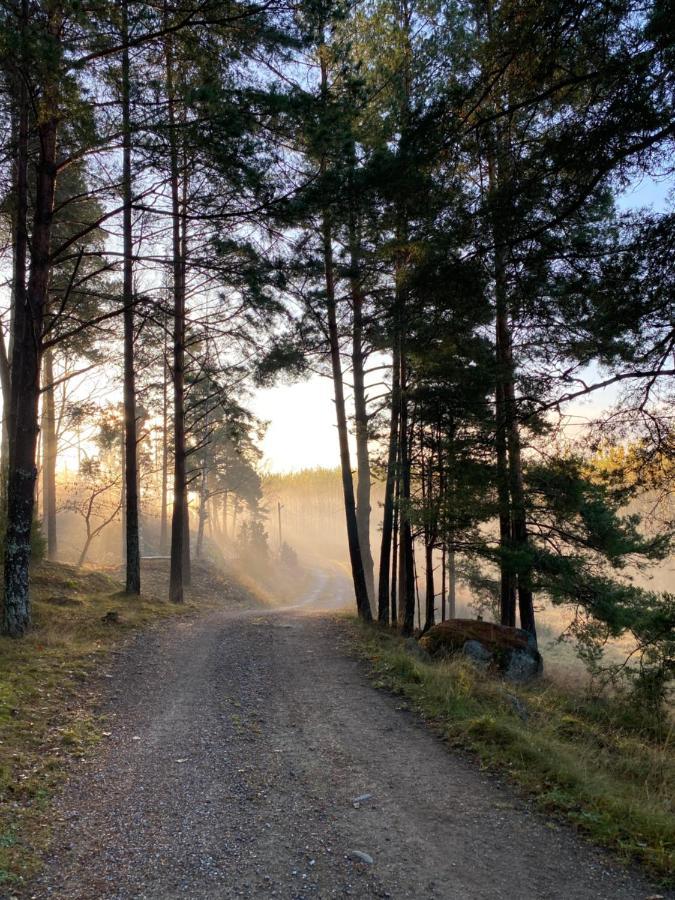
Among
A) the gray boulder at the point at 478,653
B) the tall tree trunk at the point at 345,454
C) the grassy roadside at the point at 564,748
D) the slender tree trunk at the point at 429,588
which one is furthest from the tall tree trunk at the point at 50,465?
the gray boulder at the point at 478,653

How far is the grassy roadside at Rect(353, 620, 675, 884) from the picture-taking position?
358 cm

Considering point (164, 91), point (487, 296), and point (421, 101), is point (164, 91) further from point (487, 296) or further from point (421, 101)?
point (487, 296)

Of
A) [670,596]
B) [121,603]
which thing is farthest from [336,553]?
[670,596]

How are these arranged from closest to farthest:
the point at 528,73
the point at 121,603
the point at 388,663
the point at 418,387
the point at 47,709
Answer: the point at 528,73 → the point at 47,709 → the point at 388,663 → the point at 418,387 → the point at 121,603

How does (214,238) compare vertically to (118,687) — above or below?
above

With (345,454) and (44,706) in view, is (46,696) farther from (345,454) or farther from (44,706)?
(345,454)

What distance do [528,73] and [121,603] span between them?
12416 millimetres

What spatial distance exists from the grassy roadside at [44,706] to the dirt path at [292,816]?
0.20m

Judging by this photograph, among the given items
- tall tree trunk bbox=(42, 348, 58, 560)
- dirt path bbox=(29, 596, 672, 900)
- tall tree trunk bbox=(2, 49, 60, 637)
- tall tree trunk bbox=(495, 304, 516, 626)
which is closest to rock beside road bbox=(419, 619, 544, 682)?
tall tree trunk bbox=(495, 304, 516, 626)

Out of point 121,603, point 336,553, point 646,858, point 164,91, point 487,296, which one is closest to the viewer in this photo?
point 646,858

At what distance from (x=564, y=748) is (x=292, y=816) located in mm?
2928

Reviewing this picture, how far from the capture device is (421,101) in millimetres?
5621

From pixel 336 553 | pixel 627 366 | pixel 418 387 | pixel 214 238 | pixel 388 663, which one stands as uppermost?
pixel 214 238

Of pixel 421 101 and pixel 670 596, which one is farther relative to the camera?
pixel 670 596
